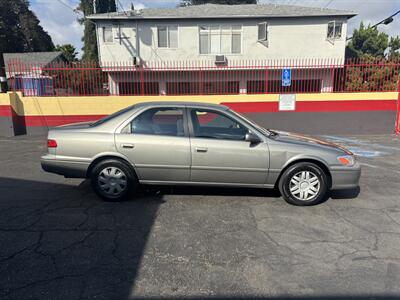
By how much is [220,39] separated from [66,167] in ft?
55.2

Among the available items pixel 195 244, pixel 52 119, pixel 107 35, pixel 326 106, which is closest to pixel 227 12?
pixel 107 35

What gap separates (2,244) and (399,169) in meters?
7.49

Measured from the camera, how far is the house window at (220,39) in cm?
1923

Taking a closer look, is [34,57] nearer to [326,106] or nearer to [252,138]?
[326,106]

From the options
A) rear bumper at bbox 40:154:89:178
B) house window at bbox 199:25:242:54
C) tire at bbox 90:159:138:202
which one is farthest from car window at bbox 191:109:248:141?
house window at bbox 199:25:242:54

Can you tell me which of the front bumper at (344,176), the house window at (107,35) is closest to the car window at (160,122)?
the front bumper at (344,176)

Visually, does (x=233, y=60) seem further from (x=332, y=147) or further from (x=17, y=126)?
(x=332, y=147)

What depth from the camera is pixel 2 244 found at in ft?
10.9

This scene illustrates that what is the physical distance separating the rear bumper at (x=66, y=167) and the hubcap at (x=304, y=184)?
123 inches

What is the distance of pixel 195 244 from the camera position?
3.40 metres

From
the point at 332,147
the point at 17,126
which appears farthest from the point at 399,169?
the point at 17,126

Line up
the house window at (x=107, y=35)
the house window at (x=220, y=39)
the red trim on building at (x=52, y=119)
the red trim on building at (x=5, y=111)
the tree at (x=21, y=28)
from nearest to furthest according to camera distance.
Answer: the red trim on building at (x=5, y=111) < the red trim on building at (x=52, y=119) < the house window at (x=107, y=35) < the house window at (x=220, y=39) < the tree at (x=21, y=28)

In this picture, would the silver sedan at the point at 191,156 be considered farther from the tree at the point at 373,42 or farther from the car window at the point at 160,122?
the tree at the point at 373,42

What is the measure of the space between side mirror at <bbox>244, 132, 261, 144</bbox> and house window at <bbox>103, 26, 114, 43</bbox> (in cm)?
1742
